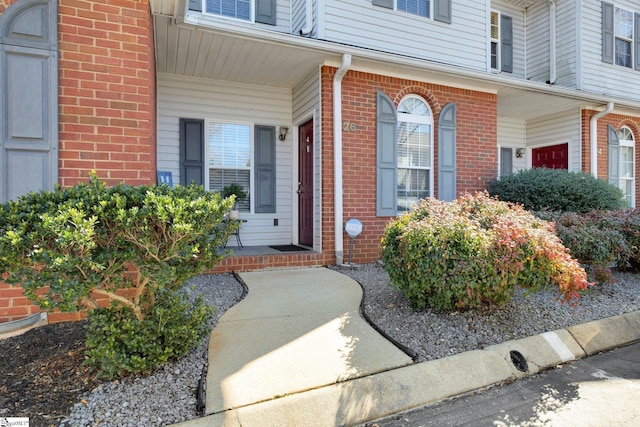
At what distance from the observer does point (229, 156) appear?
703cm

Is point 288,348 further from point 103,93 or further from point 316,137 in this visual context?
point 316,137

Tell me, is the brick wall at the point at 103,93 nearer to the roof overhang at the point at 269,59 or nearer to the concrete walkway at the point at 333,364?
the roof overhang at the point at 269,59

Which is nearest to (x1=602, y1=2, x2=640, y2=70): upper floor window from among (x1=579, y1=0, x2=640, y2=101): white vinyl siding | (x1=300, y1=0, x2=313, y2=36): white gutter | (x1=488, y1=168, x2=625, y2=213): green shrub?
(x1=579, y1=0, x2=640, y2=101): white vinyl siding

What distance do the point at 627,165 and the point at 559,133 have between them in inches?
81.6

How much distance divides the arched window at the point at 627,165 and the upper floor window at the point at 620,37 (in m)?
1.74

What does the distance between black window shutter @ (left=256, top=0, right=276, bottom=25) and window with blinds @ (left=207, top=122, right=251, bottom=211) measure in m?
1.96

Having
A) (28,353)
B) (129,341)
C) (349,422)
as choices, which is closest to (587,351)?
(349,422)

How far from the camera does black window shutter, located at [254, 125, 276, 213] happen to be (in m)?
7.15

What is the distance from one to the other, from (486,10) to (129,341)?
8571 mm

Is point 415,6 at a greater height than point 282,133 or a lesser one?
greater

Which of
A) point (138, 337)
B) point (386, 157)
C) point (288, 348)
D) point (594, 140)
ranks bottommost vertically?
point (288, 348)

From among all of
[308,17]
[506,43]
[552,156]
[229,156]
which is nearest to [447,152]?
[308,17]

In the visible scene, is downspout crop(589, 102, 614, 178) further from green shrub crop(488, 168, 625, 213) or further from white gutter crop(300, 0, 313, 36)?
white gutter crop(300, 0, 313, 36)

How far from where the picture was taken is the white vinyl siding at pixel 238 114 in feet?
21.5
